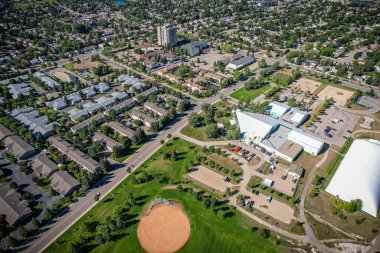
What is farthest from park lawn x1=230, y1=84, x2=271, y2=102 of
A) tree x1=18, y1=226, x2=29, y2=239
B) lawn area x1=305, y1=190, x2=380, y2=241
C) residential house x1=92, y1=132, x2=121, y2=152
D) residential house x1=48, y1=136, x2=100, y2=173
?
tree x1=18, y1=226, x2=29, y2=239

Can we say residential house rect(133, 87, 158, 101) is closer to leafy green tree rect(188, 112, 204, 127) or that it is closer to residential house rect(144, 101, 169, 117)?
residential house rect(144, 101, 169, 117)

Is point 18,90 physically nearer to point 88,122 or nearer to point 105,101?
point 105,101

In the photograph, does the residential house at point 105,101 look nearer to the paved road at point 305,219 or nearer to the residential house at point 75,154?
the residential house at point 75,154

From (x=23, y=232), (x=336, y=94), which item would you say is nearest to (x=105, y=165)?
(x=23, y=232)

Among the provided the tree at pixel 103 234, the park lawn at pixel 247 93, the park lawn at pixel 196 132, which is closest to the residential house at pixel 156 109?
the park lawn at pixel 196 132

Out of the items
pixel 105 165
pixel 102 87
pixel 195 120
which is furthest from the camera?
pixel 102 87

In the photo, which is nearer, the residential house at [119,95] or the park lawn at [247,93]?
the residential house at [119,95]

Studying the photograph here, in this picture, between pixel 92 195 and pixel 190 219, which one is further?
pixel 92 195
